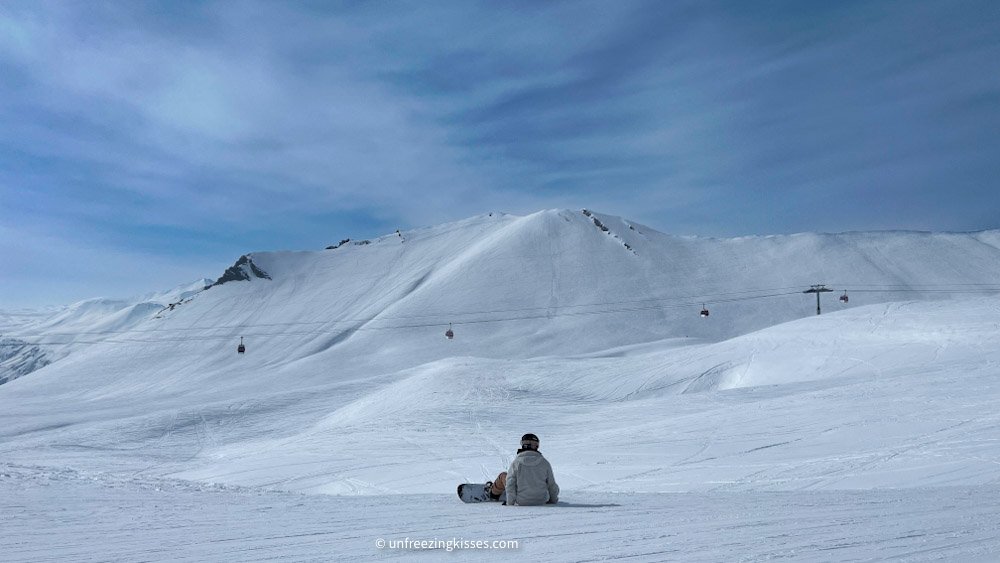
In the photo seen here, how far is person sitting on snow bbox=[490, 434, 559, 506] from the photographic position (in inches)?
418

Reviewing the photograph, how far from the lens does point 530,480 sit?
10.6 meters

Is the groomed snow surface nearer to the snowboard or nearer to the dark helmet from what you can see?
the snowboard

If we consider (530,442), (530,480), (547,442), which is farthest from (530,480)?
(547,442)

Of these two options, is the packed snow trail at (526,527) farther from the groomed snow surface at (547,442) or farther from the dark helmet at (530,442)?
the dark helmet at (530,442)

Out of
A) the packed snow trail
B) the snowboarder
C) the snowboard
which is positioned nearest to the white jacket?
the snowboarder

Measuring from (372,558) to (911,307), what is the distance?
4348 centimetres

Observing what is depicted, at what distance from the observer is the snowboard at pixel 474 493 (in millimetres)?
11227

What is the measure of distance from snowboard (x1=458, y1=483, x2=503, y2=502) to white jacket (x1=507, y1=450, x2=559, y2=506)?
2.05ft

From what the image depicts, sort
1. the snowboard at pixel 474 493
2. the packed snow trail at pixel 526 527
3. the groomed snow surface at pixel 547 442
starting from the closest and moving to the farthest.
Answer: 1. the packed snow trail at pixel 526 527
2. the groomed snow surface at pixel 547 442
3. the snowboard at pixel 474 493

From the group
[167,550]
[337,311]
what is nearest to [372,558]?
[167,550]

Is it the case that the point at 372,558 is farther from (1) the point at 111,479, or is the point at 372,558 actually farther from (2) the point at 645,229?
(2) the point at 645,229

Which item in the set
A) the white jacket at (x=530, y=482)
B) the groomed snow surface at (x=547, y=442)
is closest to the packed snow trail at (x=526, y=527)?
the groomed snow surface at (x=547, y=442)

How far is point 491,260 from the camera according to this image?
401 ft

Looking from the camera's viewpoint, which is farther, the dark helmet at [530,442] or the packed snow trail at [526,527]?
Result: the dark helmet at [530,442]
